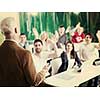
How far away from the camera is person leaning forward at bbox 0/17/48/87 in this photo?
1.62 m

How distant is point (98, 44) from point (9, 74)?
2.27 ft

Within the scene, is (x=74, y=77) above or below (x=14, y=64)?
below

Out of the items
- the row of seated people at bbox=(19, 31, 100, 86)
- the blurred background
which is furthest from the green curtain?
the row of seated people at bbox=(19, 31, 100, 86)

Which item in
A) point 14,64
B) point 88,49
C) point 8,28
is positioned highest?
point 8,28

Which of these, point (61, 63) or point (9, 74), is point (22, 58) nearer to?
point (9, 74)

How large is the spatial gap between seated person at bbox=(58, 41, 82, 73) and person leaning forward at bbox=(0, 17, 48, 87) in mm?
137

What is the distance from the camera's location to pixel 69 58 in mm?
1620

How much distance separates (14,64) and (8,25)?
0.96 feet

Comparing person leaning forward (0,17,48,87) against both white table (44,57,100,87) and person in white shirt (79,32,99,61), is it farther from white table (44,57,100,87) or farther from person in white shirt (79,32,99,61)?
person in white shirt (79,32,99,61)

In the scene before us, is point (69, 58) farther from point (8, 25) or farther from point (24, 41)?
point (8, 25)

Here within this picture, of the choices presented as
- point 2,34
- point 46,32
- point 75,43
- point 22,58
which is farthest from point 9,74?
point 75,43

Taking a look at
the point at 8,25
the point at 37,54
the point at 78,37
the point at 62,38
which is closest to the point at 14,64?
the point at 37,54

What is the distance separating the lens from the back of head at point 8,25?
1619 mm
